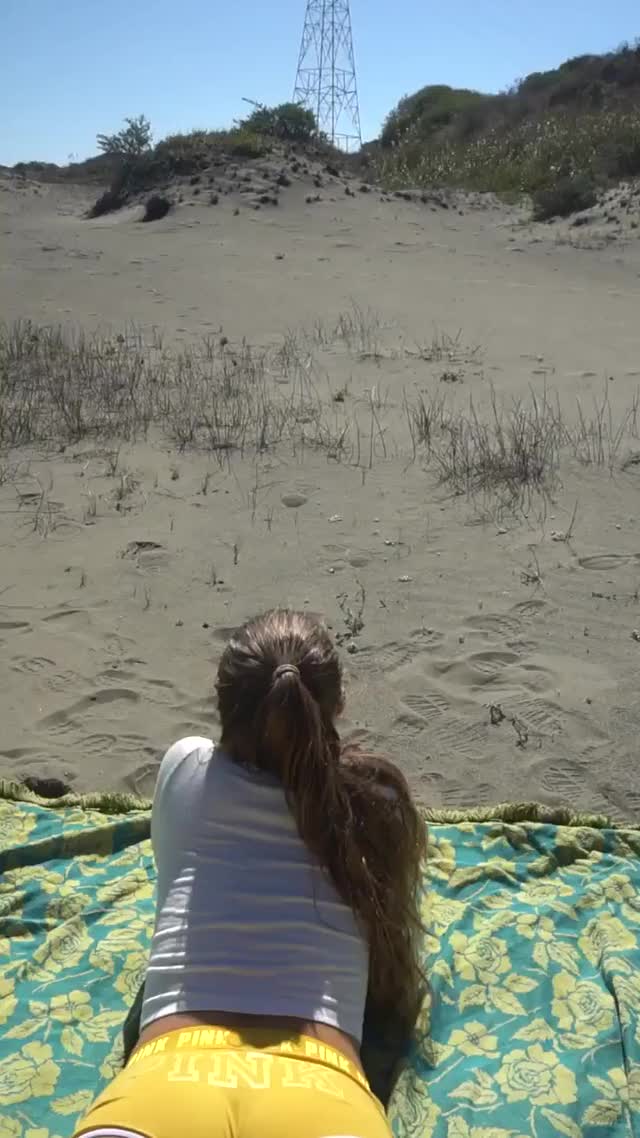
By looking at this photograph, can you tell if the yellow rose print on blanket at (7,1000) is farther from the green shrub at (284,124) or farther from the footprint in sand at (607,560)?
the green shrub at (284,124)

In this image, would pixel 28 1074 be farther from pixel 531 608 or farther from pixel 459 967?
pixel 531 608

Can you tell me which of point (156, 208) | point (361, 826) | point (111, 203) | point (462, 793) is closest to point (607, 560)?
point (462, 793)

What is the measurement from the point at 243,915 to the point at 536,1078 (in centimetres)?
98

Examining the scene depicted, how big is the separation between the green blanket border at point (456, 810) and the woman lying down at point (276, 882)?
3.95 ft

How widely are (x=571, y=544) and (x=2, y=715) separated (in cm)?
319

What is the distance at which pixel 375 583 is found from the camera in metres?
5.45

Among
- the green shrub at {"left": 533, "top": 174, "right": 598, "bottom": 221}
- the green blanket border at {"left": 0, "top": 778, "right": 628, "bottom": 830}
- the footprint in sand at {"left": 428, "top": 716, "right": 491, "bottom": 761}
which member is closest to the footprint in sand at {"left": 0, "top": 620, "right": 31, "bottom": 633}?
the green blanket border at {"left": 0, "top": 778, "right": 628, "bottom": 830}

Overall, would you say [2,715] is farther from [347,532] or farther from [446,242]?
[446,242]

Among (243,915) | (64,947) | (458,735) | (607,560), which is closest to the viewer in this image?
(243,915)

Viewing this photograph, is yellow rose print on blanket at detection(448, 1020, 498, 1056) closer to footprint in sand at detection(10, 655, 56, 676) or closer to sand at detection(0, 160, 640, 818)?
sand at detection(0, 160, 640, 818)

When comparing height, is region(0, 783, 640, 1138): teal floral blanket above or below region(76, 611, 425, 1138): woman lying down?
below

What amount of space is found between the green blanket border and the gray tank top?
1406mm

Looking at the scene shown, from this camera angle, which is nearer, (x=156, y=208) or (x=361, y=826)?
(x=361, y=826)

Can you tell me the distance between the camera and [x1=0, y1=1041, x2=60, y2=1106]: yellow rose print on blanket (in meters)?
2.53
